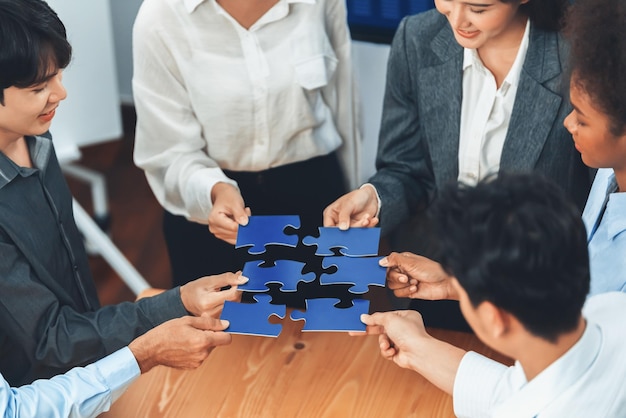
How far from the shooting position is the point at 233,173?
94.7 inches

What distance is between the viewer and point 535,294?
49.6 inches

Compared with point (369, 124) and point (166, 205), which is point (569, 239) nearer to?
point (166, 205)

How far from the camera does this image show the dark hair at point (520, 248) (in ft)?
4.10

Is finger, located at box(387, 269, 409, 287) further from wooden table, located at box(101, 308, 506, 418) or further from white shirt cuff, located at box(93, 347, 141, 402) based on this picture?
white shirt cuff, located at box(93, 347, 141, 402)

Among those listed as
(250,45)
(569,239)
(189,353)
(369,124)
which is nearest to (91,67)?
(369,124)

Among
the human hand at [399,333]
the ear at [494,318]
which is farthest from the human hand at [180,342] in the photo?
the ear at [494,318]

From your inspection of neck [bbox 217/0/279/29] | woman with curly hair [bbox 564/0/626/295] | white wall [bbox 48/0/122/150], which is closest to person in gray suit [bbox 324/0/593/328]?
woman with curly hair [bbox 564/0/626/295]

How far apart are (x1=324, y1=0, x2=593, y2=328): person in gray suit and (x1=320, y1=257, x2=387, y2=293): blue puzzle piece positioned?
0.39 ft

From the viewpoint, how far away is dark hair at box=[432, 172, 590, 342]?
1.25 metres

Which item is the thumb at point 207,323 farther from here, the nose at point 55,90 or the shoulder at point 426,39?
the shoulder at point 426,39

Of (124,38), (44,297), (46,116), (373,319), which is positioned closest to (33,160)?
(46,116)

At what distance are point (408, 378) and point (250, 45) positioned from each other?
3.15 ft

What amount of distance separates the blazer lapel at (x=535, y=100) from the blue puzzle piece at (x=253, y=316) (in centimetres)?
70

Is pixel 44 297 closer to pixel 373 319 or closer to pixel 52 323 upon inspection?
pixel 52 323
